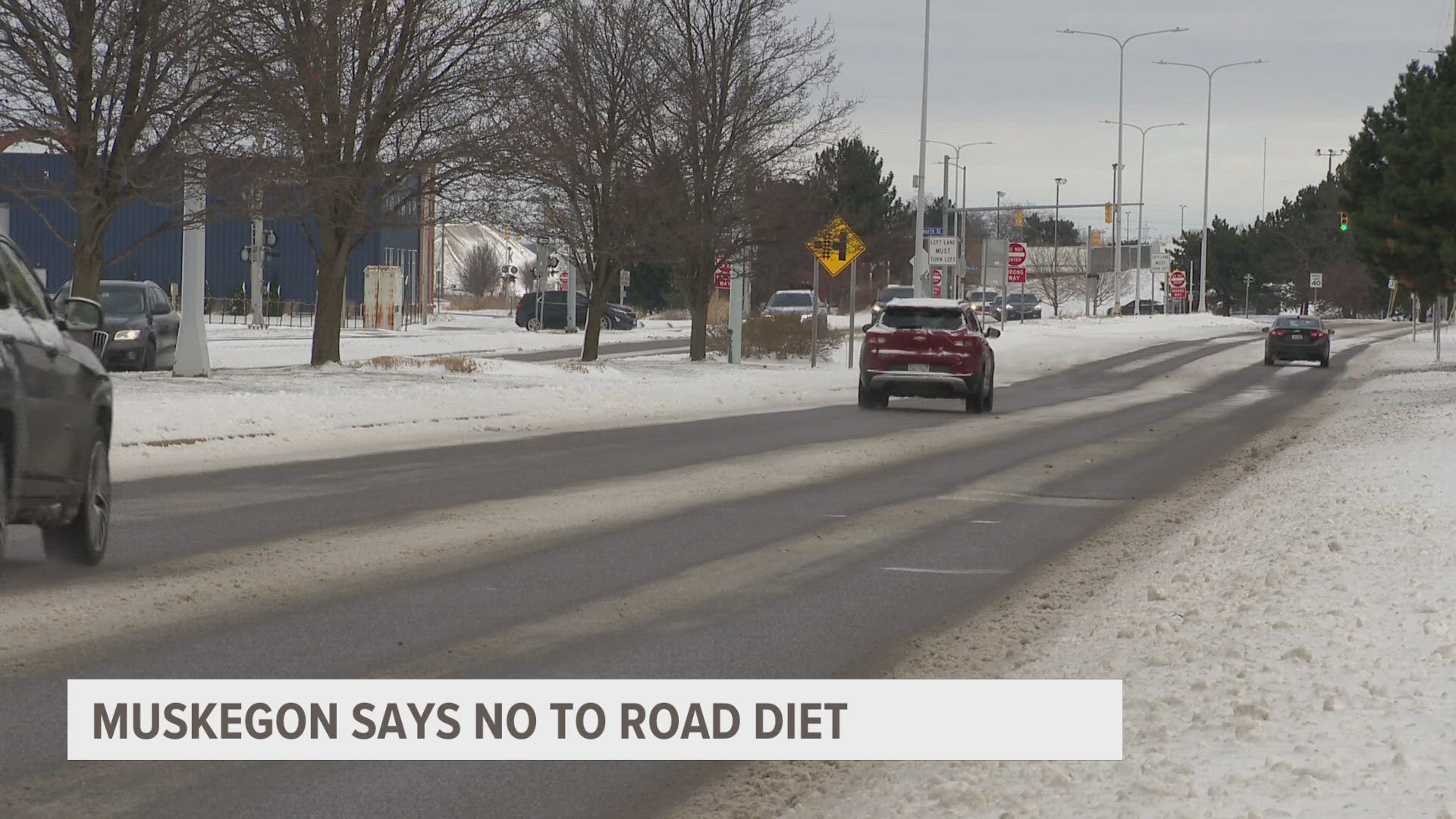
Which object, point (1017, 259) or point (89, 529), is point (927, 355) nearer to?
point (89, 529)

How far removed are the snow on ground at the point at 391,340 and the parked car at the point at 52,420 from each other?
22.9 m

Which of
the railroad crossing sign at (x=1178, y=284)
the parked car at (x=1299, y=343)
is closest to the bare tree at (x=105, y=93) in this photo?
the parked car at (x=1299, y=343)

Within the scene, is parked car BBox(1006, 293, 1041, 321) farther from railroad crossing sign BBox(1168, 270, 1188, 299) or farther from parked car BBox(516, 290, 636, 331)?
parked car BBox(516, 290, 636, 331)

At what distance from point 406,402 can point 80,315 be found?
45.5ft

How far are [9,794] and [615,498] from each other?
29.8 ft

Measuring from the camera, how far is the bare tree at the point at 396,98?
2620 cm

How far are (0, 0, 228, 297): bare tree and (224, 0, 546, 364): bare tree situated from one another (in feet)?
11.0

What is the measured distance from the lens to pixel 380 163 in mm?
28812

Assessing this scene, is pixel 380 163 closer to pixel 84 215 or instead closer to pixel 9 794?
pixel 84 215

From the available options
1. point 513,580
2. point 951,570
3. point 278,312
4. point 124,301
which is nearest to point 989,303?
point 278,312

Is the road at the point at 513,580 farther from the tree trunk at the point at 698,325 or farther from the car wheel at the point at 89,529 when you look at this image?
the tree trunk at the point at 698,325

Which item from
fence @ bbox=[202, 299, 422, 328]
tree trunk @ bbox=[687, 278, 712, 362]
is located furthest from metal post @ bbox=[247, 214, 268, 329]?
tree trunk @ bbox=[687, 278, 712, 362]

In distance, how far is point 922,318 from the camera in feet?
93.1

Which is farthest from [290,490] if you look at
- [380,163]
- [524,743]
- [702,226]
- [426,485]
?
[702,226]
